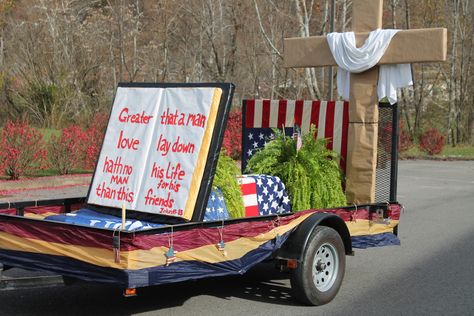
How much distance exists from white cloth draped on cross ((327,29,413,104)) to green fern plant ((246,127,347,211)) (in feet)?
2.79

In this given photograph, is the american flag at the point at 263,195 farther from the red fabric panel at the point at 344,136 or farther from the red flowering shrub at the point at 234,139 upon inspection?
the red flowering shrub at the point at 234,139

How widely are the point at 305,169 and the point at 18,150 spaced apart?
435 inches

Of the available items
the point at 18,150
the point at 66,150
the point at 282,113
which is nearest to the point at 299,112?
the point at 282,113

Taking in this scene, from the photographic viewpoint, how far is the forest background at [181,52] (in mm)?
29406

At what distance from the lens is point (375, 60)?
7758 millimetres

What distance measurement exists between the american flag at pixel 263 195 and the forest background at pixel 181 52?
1843cm

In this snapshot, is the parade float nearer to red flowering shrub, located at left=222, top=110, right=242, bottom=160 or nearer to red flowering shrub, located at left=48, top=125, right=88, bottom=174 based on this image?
red flowering shrub, located at left=48, top=125, right=88, bottom=174

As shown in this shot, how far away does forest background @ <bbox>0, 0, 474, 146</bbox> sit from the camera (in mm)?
29406

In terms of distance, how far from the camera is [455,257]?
29.6ft

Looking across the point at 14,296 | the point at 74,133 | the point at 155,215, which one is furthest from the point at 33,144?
the point at 155,215

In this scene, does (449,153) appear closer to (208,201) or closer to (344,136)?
(344,136)

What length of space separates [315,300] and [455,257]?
3279 mm

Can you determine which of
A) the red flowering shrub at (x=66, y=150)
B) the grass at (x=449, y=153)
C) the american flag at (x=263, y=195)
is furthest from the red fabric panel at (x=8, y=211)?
the grass at (x=449, y=153)

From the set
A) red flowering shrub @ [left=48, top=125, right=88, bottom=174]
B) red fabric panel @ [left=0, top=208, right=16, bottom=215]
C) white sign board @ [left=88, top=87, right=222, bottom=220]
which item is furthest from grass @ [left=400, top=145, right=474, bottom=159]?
red fabric panel @ [left=0, top=208, right=16, bottom=215]
